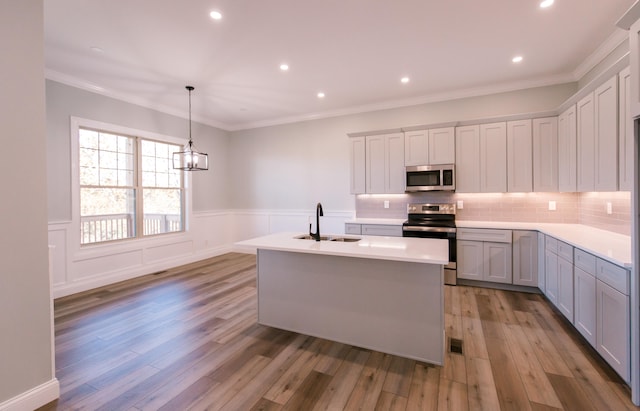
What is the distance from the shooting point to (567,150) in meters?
3.60

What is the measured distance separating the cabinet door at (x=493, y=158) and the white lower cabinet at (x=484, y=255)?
70cm

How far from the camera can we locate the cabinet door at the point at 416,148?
4.57m

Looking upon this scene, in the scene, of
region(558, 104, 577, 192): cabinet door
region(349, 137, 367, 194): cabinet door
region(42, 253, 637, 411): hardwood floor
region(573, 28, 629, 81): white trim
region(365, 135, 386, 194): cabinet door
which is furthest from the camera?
region(349, 137, 367, 194): cabinet door

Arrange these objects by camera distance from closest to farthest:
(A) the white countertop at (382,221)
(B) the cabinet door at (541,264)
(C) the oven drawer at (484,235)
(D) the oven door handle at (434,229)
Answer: (B) the cabinet door at (541,264), (C) the oven drawer at (484,235), (D) the oven door handle at (434,229), (A) the white countertop at (382,221)

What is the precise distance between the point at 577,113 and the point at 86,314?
6179 millimetres

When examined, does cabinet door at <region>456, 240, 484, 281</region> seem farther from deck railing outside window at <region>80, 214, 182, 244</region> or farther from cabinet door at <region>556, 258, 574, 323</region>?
deck railing outside window at <region>80, 214, 182, 244</region>

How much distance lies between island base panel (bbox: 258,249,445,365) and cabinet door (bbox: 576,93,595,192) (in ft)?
7.33

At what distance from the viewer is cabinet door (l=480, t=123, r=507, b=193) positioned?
13.7 feet

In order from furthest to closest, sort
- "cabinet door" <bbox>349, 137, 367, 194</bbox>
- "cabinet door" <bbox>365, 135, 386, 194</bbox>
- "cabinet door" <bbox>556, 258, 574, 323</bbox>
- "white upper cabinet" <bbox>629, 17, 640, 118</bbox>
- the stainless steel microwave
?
"cabinet door" <bbox>349, 137, 367, 194</bbox> < "cabinet door" <bbox>365, 135, 386, 194</bbox> < the stainless steel microwave < "cabinet door" <bbox>556, 258, 574, 323</bbox> < "white upper cabinet" <bbox>629, 17, 640, 118</bbox>

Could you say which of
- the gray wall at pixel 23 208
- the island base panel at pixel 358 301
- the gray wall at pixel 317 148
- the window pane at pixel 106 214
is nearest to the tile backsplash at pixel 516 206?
the gray wall at pixel 317 148

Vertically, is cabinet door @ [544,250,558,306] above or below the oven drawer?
below

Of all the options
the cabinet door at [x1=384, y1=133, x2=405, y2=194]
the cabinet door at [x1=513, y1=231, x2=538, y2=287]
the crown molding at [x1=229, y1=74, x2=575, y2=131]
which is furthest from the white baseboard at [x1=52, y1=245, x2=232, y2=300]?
the cabinet door at [x1=513, y1=231, x2=538, y2=287]

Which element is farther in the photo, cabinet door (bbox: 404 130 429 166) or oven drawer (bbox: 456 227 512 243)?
cabinet door (bbox: 404 130 429 166)

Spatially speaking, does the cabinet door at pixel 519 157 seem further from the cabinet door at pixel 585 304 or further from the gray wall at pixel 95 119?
the gray wall at pixel 95 119
